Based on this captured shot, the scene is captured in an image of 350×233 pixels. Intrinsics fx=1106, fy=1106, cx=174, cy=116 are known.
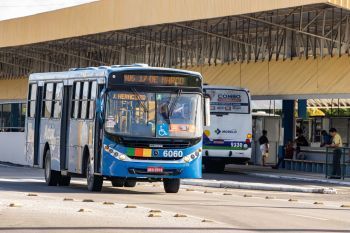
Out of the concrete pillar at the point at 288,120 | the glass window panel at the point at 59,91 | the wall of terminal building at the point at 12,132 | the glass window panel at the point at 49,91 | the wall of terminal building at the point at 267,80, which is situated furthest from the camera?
the wall of terminal building at the point at 12,132

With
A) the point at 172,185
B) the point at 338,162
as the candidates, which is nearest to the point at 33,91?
the point at 172,185

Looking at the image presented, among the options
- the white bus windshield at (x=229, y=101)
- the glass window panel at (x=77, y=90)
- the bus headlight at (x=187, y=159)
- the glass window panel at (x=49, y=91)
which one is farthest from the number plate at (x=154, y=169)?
the white bus windshield at (x=229, y=101)

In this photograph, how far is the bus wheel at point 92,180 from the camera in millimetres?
25672

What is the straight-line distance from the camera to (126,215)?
17750mm

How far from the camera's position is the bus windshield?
25141 millimetres

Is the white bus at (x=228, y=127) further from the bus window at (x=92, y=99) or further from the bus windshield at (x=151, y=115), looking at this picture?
the bus windshield at (x=151, y=115)

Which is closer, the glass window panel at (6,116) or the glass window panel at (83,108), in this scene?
the glass window panel at (83,108)

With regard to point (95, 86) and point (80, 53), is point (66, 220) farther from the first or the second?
point (80, 53)

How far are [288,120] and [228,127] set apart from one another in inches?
346

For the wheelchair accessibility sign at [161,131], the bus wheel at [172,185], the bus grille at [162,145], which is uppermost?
the wheelchair accessibility sign at [161,131]

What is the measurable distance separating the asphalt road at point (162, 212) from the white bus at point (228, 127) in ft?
41.8

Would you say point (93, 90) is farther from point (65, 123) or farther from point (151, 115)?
point (65, 123)

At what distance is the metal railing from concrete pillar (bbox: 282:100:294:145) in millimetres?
10369

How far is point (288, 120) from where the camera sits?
1938 inches
